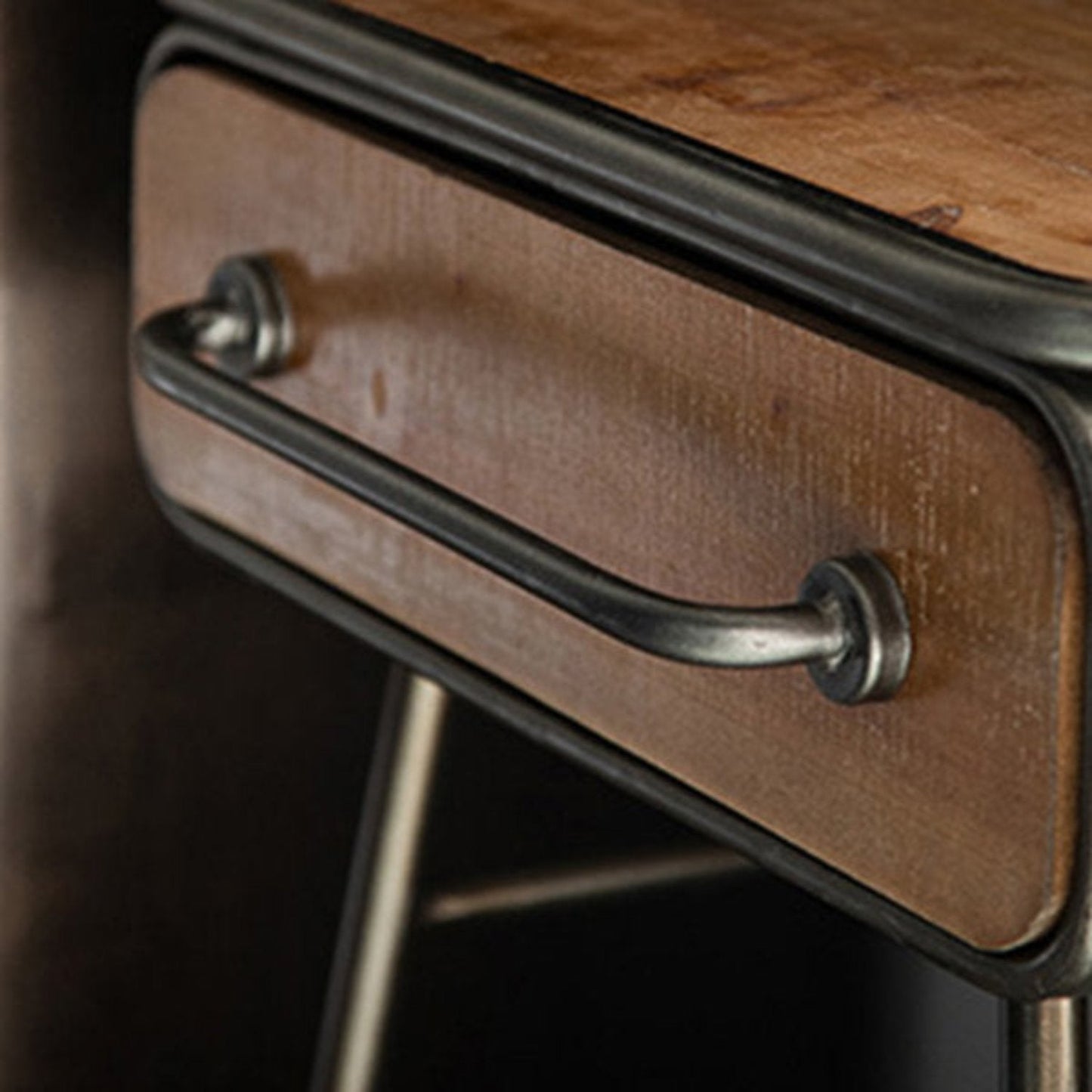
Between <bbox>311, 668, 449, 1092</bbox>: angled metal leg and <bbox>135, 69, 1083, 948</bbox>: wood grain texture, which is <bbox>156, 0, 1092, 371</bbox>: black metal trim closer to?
<bbox>135, 69, 1083, 948</bbox>: wood grain texture

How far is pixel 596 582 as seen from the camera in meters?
0.49

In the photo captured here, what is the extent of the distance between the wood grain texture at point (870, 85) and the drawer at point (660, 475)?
26 mm

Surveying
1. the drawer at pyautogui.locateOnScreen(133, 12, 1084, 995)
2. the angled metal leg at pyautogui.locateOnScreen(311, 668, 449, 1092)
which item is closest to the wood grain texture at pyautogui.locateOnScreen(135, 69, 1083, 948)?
the drawer at pyautogui.locateOnScreen(133, 12, 1084, 995)

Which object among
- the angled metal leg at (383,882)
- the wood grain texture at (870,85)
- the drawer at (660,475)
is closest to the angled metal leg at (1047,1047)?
the drawer at (660,475)

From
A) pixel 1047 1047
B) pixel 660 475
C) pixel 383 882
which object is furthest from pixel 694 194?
pixel 383 882

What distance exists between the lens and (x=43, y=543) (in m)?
0.87

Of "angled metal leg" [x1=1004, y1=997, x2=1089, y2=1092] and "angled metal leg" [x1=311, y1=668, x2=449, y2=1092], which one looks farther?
"angled metal leg" [x1=311, y1=668, x2=449, y2=1092]

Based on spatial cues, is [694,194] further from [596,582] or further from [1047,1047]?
[1047,1047]

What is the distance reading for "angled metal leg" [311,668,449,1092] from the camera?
0.81 meters

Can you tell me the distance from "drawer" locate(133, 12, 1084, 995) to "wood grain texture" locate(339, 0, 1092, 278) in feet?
0.08

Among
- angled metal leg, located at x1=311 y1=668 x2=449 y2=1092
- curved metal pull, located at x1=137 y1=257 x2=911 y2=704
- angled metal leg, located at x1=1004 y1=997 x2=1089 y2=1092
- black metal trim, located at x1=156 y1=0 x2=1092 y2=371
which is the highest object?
black metal trim, located at x1=156 y1=0 x2=1092 y2=371

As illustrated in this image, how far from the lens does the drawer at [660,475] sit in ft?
1.50

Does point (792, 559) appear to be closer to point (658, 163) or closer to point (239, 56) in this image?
point (658, 163)

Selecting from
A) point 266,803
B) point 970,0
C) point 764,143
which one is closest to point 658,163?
point 764,143
